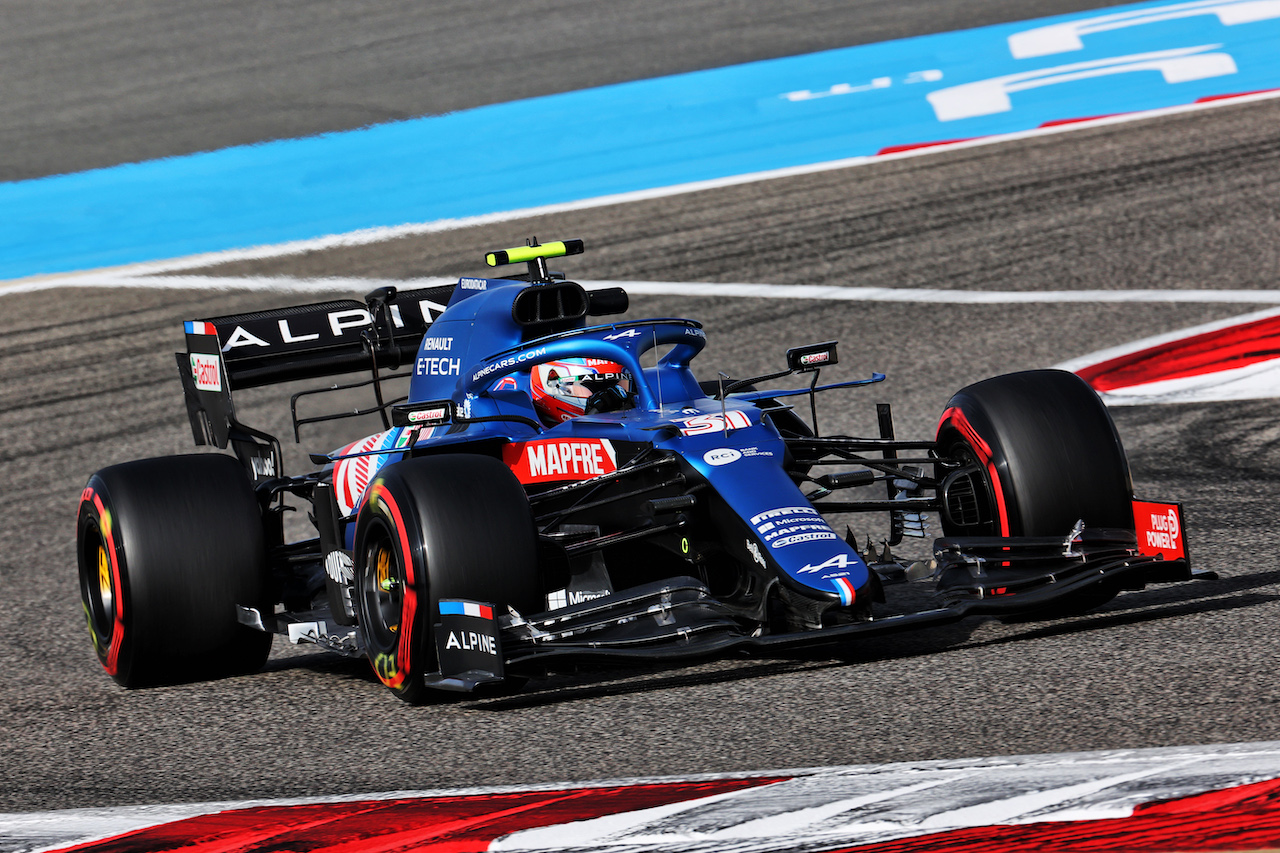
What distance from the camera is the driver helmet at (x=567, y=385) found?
709 centimetres

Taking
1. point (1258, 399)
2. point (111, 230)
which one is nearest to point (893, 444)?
point (1258, 399)

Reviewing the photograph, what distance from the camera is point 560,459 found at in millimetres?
6527

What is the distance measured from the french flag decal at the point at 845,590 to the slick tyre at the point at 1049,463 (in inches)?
35.9

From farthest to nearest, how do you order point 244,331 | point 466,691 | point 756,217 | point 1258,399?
point 756,217 < point 1258,399 < point 244,331 < point 466,691

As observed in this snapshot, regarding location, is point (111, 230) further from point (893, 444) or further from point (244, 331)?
point (893, 444)

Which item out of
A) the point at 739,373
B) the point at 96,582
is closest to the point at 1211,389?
the point at 739,373

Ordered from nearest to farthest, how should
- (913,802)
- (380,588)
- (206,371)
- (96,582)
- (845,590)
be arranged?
1. (913,802)
2. (845,590)
3. (380,588)
4. (96,582)
5. (206,371)

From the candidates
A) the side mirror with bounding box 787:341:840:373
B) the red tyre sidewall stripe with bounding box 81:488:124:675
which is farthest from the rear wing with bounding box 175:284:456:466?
the side mirror with bounding box 787:341:840:373

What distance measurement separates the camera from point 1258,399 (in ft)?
33.7

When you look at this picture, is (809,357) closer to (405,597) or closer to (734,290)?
(405,597)

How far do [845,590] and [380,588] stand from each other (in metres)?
1.83

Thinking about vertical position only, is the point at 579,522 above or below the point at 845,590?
above

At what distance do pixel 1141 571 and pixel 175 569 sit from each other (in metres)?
3.85

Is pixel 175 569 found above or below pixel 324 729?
above
